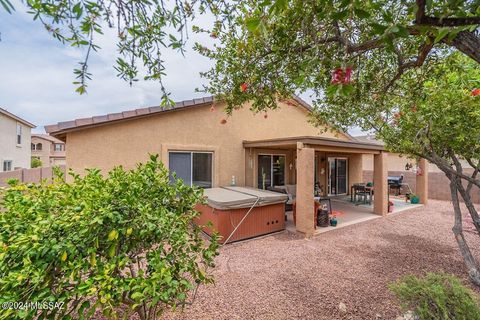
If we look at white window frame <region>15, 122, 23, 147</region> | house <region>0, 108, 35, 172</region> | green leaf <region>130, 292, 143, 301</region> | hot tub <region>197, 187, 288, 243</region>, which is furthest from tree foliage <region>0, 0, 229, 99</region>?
white window frame <region>15, 122, 23, 147</region>

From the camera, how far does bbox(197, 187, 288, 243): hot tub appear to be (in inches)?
259

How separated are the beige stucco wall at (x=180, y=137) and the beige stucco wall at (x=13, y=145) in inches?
755

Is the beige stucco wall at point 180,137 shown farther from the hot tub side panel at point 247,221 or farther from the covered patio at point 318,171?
the hot tub side panel at point 247,221

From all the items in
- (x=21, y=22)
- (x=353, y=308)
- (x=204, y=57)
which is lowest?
(x=353, y=308)

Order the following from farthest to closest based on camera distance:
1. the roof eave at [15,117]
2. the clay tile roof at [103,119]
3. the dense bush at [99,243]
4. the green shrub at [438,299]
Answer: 1. the roof eave at [15,117]
2. the clay tile roof at [103,119]
3. the green shrub at [438,299]
4. the dense bush at [99,243]

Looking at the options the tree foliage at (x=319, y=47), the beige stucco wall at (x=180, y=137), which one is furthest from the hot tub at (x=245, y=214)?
the tree foliage at (x=319, y=47)

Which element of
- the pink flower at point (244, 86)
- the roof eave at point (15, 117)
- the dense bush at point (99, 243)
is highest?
the roof eave at point (15, 117)

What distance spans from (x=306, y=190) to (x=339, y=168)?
874 centimetres

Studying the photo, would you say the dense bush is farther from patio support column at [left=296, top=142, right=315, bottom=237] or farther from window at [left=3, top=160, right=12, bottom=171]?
window at [left=3, top=160, right=12, bottom=171]

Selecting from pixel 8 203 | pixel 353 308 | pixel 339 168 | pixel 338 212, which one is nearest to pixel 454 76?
pixel 353 308

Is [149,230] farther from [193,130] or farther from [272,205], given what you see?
[193,130]

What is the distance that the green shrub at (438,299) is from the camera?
2.89 meters

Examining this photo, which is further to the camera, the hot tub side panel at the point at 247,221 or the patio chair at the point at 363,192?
the patio chair at the point at 363,192

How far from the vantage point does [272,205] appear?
7.50m
